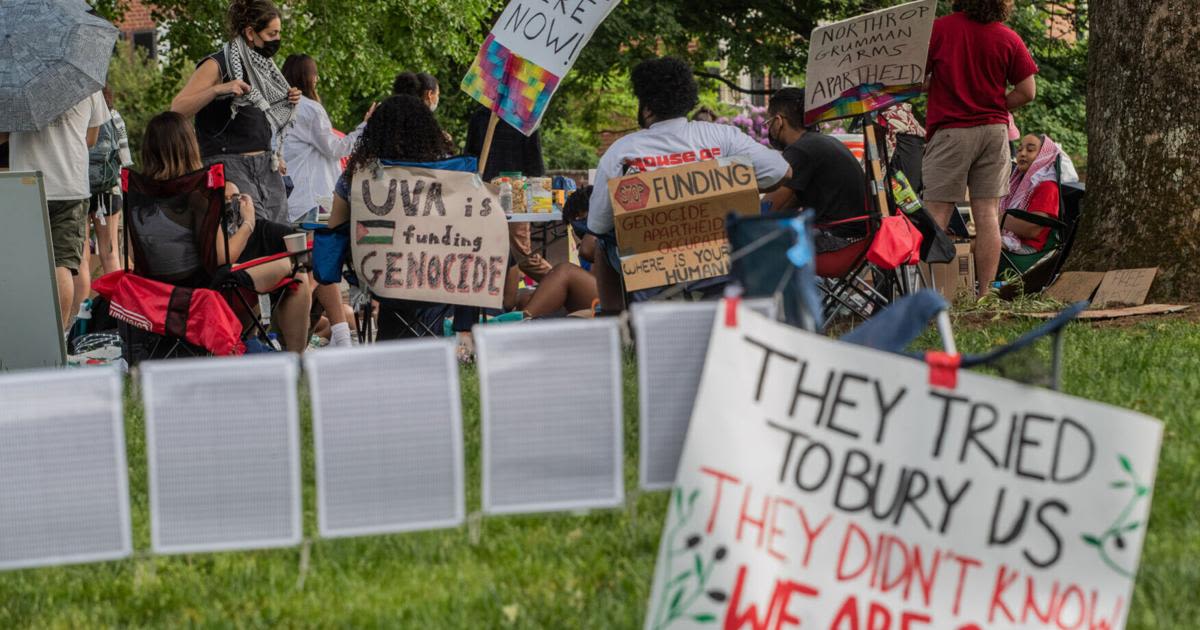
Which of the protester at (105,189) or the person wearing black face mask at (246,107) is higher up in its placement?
the person wearing black face mask at (246,107)

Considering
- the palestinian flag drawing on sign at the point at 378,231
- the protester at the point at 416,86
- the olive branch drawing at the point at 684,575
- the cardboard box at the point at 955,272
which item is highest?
the protester at the point at 416,86

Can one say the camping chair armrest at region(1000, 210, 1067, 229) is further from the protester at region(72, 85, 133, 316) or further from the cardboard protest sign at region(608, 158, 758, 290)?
the protester at region(72, 85, 133, 316)

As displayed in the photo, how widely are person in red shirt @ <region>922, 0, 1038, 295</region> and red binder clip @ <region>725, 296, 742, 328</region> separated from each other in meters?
5.95

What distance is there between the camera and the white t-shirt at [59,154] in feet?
27.1

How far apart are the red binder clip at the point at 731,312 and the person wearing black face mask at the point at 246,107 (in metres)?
5.78

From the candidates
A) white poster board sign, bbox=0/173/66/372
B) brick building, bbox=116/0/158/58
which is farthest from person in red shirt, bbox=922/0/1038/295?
brick building, bbox=116/0/158/58

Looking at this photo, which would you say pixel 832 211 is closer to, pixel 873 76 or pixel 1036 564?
pixel 873 76

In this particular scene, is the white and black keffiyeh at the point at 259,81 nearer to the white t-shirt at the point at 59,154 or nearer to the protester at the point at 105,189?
the white t-shirt at the point at 59,154

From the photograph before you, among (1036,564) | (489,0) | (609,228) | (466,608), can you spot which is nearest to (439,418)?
(466,608)


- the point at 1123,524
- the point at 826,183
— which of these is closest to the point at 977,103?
the point at 826,183

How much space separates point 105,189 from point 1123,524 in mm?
9688

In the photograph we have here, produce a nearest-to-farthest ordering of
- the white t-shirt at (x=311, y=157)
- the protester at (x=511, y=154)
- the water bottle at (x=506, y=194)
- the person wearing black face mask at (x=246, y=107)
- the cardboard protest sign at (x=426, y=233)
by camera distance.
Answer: the cardboard protest sign at (x=426, y=233), the person wearing black face mask at (x=246, y=107), the water bottle at (x=506, y=194), the white t-shirt at (x=311, y=157), the protester at (x=511, y=154)

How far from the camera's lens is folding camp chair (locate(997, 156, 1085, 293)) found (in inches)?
362

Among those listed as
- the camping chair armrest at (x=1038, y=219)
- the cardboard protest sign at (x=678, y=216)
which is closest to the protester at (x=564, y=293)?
the cardboard protest sign at (x=678, y=216)
